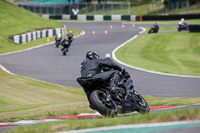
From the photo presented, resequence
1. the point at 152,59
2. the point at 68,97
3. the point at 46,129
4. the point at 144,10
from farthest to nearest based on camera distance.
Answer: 1. the point at 144,10
2. the point at 152,59
3. the point at 68,97
4. the point at 46,129

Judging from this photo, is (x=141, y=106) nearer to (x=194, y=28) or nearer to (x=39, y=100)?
(x=39, y=100)

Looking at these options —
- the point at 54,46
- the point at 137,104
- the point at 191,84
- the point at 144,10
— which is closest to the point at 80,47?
the point at 54,46

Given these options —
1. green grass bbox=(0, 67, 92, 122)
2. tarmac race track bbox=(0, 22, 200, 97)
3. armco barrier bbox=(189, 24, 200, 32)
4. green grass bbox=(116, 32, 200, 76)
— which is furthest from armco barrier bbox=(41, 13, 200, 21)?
green grass bbox=(0, 67, 92, 122)

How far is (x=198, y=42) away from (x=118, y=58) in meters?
9.32

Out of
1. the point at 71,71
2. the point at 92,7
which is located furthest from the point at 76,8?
the point at 71,71

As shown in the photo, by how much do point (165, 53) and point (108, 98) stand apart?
2170 centimetres

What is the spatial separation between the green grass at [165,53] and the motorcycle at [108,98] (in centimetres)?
1172

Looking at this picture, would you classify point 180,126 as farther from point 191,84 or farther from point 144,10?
point 144,10

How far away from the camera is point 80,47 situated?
1378 inches

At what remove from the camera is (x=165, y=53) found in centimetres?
3006

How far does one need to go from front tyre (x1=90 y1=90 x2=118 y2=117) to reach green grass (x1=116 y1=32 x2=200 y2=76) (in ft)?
40.5

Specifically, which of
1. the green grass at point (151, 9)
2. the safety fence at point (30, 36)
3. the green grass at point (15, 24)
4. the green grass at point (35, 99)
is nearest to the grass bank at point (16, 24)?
the green grass at point (15, 24)

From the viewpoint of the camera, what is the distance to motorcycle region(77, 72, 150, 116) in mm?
8758

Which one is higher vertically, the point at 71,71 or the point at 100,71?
the point at 100,71
